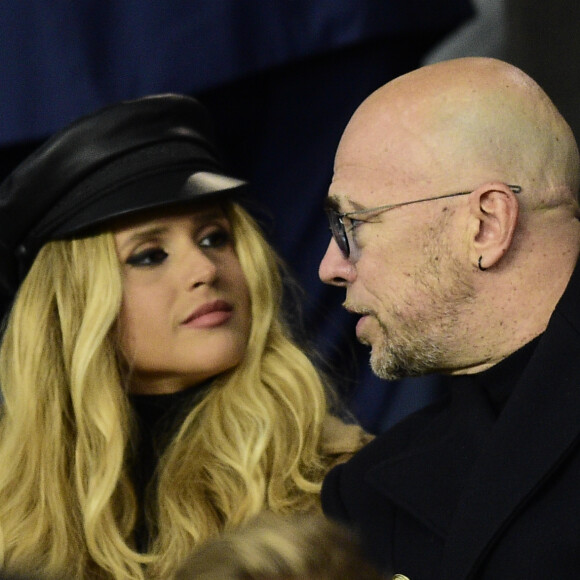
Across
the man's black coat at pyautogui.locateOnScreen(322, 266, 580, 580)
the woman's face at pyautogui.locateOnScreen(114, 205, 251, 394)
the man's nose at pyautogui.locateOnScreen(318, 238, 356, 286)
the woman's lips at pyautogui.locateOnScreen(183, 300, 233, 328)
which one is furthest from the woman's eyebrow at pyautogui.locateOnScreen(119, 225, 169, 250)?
the man's black coat at pyautogui.locateOnScreen(322, 266, 580, 580)

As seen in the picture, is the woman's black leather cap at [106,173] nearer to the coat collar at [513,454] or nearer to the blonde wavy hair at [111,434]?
the blonde wavy hair at [111,434]

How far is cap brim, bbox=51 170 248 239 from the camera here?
6.20 ft

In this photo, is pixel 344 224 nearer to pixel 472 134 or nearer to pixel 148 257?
pixel 472 134

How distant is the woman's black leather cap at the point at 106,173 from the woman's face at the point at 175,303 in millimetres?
53

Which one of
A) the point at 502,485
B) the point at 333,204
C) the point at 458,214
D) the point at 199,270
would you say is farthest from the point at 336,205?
the point at 502,485

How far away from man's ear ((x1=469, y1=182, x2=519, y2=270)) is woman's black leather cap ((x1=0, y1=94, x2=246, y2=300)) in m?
0.53

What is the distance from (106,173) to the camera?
76.7 inches

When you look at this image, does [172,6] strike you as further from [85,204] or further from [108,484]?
[108,484]

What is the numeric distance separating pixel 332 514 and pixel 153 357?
16.3 inches

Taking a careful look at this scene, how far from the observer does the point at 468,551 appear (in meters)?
1.43

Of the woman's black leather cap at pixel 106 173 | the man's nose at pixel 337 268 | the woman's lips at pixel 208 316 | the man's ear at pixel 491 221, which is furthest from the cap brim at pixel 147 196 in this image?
the man's ear at pixel 491 221

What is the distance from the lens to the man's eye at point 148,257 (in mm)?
1929

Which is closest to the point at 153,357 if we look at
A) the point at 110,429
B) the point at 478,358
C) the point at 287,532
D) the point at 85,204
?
the point at 110,429

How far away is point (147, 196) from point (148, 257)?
0.10 meters
